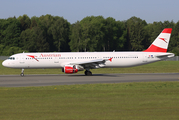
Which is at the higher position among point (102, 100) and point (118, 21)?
point (118, 21)

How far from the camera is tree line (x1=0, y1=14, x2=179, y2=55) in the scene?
11275 centimetres

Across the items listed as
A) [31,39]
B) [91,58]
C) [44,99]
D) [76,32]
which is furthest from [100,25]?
[44,99]

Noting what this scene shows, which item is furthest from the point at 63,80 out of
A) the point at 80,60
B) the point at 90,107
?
the point at 90,107

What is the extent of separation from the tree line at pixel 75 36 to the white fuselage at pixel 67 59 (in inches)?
2637

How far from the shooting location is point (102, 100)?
15.5 metres

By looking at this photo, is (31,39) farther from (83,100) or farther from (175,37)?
(83,100)

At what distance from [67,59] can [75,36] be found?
77.3 m

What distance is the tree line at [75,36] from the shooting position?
370 ft

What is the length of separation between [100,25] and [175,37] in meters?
35.4

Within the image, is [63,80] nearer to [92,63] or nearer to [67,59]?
[92,63]

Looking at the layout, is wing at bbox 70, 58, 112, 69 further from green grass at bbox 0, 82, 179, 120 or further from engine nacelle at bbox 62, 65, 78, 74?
green grass at bbox 0, 82, 179, 120

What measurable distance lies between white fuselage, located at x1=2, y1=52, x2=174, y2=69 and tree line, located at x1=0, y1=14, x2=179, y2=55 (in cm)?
6698

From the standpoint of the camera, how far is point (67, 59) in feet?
121

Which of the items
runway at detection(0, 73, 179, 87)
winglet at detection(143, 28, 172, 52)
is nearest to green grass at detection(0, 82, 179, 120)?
runway at detection(0, 73, 179, 87)
